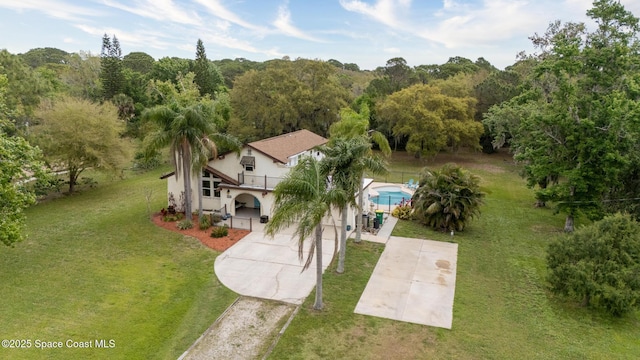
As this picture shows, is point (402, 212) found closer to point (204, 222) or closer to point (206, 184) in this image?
point (204, 222)

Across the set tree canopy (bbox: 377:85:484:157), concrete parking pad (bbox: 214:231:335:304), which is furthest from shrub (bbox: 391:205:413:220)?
tree canopy (bbox: 377:85:484:157)

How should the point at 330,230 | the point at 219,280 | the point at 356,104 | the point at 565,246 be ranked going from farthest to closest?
the point at 356,104 → the point at 330,230 → the point at 219,280 → the point at 565,246

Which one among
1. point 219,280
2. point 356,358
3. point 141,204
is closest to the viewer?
point 356,358

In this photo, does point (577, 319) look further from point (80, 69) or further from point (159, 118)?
point (80, 69)

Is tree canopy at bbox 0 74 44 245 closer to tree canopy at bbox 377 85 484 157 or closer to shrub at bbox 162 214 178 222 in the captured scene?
shrub at bbox 162 214 178 222

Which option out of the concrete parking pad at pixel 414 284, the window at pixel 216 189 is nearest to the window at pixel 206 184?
the window at pixel 216 189

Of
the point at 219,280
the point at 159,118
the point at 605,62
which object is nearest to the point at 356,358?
the point at 219,280
